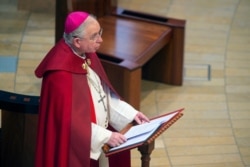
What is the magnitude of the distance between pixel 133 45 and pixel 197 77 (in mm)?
875

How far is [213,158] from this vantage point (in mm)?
4227

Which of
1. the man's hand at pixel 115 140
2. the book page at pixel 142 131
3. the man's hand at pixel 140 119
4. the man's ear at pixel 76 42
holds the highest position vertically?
the man's ear at pixel 76 42

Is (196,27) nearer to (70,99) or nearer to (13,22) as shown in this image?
(13,22)

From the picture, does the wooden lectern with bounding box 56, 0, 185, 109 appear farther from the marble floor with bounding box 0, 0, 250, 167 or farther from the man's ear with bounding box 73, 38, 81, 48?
the man's ear with bounding box 73, 38, 81, 48

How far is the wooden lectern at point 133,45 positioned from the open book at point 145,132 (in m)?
1.43

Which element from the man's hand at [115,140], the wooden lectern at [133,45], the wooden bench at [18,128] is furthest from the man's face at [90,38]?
the wooden lectern at [133,45]

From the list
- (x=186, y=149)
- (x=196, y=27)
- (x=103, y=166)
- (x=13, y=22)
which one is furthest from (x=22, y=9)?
(x=103, y=166)

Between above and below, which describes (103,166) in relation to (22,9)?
below

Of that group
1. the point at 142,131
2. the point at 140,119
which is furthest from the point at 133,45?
the point at 142,131

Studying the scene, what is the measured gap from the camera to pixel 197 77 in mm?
5332

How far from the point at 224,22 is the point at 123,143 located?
4.04 meters

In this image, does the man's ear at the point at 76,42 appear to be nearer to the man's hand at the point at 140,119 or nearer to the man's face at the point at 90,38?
the man's face at the point at 90,38

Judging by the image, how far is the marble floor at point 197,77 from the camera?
171 inches

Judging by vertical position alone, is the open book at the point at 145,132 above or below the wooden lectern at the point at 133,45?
below
